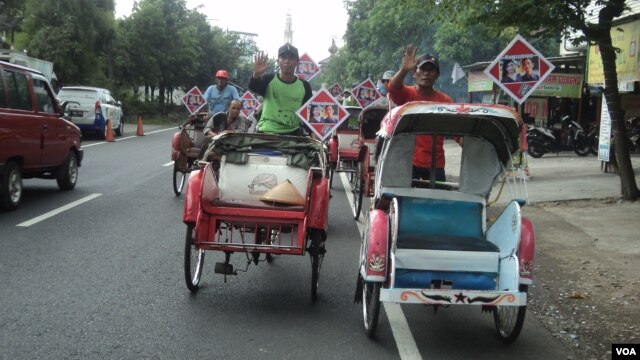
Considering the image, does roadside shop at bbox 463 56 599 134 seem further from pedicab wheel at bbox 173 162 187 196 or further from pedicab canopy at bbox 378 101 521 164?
pedicab canopy at bbox 378 101 521 164

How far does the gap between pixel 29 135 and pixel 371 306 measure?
6.91m

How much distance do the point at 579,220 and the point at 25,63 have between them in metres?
19.7

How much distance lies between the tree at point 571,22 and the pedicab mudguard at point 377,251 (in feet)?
20.5

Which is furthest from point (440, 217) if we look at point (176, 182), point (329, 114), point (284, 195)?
point (176, 182)

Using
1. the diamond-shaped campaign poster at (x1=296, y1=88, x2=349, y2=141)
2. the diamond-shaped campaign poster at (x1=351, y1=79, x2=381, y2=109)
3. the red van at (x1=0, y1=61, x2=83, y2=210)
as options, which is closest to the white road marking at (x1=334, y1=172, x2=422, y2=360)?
the diamond-shaped campaign poster at (x1=296, y1=88, x2=349, y2=141)

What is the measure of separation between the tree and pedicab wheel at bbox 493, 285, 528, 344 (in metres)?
6.02

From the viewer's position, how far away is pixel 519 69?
10195 mm

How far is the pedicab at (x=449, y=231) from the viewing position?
480 cm

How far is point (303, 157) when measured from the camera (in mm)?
6730

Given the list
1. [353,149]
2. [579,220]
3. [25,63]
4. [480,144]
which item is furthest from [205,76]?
[480,144]

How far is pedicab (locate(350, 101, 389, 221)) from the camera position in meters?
10.2

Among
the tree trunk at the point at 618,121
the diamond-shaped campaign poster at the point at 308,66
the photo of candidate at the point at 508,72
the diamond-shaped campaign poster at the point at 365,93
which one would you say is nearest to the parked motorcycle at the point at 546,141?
the diamond-shaped campaign poster at the point at 365,93

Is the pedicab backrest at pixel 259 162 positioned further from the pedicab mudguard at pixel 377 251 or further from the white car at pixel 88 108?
the white car at pixel 88 108

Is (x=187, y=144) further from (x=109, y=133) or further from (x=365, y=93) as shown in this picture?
(x=109, y=133)
